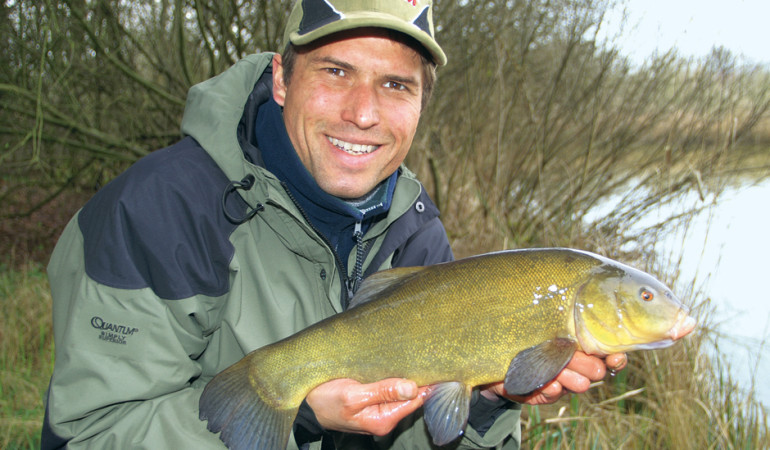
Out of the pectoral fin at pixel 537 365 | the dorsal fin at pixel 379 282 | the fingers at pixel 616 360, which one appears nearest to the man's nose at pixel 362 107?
the dorsal fin at pixel 379 282

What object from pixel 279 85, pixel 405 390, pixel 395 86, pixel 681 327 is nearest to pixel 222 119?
pixel 279 85

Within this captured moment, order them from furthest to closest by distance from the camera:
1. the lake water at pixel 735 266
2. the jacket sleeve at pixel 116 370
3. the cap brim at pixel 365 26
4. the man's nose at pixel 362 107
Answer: the lake water at pixel 735 266
the man's nose at pixel 362 107
the cap brim at pixel 365 26
the jacket sleeve at pixel 116 370

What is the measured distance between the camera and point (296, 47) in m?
1.90

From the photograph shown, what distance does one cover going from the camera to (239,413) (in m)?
1.51

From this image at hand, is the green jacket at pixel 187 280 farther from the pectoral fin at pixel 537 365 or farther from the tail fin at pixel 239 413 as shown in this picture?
the pectoral fin at pixel 537 365

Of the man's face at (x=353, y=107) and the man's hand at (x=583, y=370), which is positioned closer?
the man's hand at (x=583, y=370)

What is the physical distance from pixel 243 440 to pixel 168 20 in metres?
4.62

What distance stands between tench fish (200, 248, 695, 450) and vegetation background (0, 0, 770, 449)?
5.06ft

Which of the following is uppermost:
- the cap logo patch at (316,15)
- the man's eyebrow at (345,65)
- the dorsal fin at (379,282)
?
the cap logo patch at (316,15)

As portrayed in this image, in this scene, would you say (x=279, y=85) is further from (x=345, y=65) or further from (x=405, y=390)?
(x=405, y=390)

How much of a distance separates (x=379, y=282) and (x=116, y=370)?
68 centimetres

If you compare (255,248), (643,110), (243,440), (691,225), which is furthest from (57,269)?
(643,110)

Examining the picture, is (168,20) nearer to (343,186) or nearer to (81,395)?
(343,186)

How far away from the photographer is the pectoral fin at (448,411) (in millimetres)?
1539
